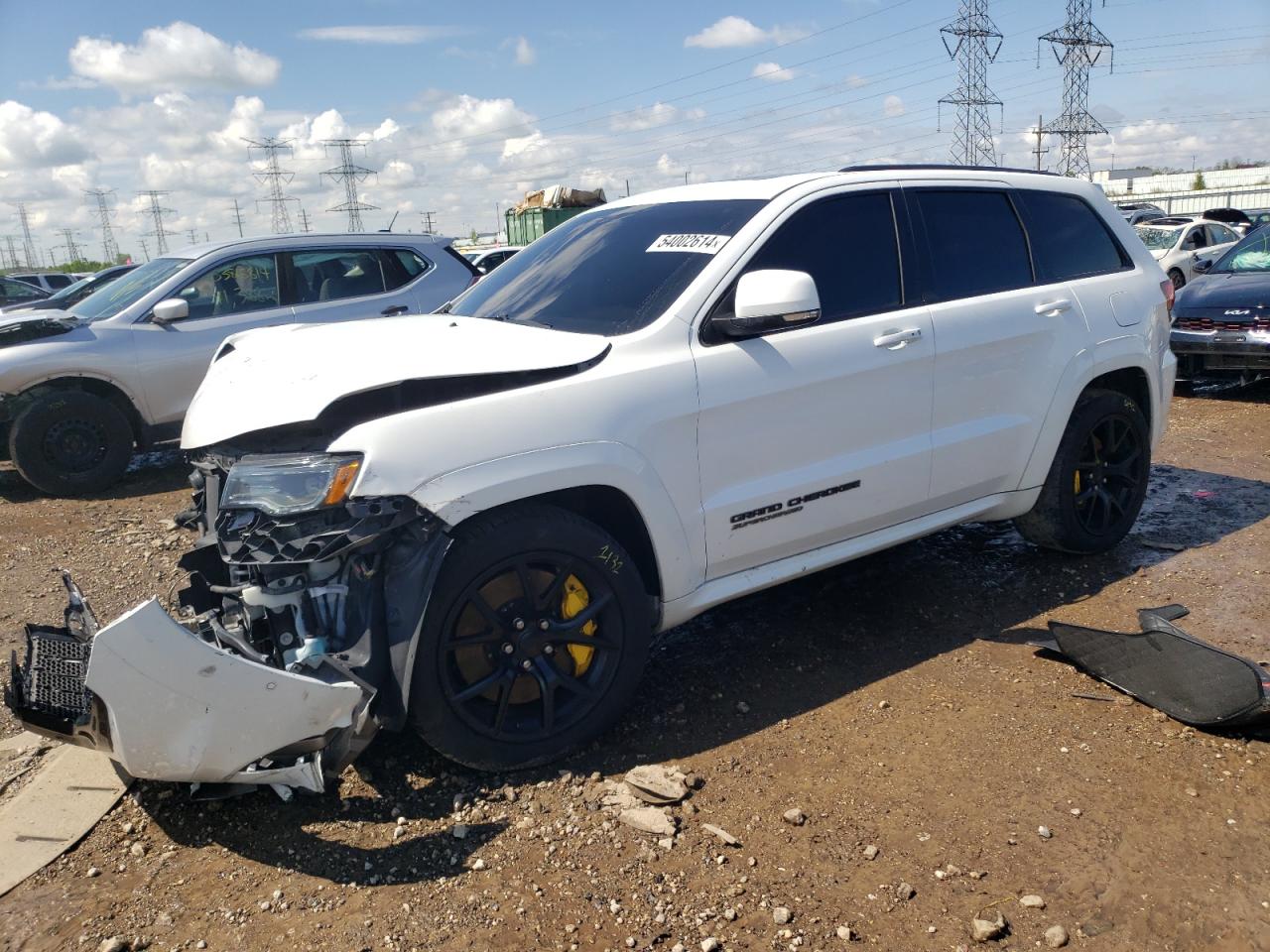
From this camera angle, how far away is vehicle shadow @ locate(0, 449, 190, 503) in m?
7.37

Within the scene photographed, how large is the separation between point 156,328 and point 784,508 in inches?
235

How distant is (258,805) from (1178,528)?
4.99 metres

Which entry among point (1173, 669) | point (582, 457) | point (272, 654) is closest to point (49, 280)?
point (272, 654)

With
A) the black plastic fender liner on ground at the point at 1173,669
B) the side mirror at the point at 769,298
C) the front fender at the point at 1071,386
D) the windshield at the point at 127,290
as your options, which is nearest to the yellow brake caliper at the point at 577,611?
the side mirror at the point at 769,298

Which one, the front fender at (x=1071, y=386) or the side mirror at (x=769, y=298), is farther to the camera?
the front fender at (x=1071, y=386)

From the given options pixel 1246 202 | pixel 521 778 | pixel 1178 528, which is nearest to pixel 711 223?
pixel 521 778

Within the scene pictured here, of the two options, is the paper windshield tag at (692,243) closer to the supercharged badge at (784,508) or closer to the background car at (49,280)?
the supercharged badge at (784,508)

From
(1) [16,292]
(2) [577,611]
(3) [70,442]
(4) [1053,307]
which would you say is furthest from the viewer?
(1) [16,292]

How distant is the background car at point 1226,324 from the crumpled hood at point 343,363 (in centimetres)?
741

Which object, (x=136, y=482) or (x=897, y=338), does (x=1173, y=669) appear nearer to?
(x=897, y=338)

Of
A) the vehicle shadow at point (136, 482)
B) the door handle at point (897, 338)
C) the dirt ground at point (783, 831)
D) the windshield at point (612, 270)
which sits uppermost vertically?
the windshield at point (612, 270)

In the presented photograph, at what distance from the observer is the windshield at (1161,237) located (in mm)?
16750

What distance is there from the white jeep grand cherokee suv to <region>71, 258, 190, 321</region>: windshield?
15.2 feet

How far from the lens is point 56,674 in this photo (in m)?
2.84
